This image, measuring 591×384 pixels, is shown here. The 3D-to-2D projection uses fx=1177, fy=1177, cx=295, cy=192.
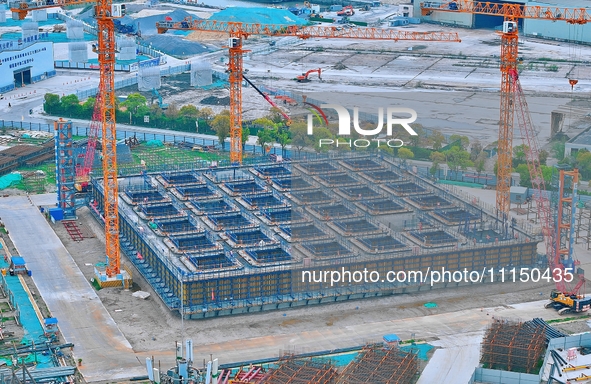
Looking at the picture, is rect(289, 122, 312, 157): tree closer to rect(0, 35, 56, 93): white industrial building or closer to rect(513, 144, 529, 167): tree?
rect(513, 144, 529, 167): tree

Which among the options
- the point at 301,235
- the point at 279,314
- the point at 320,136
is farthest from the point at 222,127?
the point at 279,314

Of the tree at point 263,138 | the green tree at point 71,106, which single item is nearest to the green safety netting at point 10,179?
the tree at point 263,138

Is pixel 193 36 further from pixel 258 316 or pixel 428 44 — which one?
pixel 258 316

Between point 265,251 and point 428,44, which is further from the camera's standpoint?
point 428,44

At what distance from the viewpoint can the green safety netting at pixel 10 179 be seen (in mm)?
76438

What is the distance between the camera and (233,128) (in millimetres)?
77188

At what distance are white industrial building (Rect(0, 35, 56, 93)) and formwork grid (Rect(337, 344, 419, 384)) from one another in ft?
217

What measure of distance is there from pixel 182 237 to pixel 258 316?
790cm

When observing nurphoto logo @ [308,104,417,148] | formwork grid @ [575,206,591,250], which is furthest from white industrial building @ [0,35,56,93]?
formwork grid @ [575,206,591,250]

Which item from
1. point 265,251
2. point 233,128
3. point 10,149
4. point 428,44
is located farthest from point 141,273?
point 428,44

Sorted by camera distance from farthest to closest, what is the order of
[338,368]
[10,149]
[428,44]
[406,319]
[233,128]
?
[428,44] → [10,149] → [233,128] → [406,319] → [338,368]

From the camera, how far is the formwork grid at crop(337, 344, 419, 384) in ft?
146

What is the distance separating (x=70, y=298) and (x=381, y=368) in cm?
1797

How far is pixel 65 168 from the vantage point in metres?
67.9
